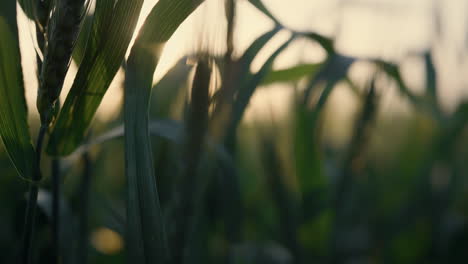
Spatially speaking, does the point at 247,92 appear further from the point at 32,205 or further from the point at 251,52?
the point at 32,205

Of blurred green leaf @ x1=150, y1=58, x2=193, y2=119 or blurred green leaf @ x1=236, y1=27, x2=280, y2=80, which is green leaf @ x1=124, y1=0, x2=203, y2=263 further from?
blurred green leaf @ x1=150, y1=58, x2=193, y2=119

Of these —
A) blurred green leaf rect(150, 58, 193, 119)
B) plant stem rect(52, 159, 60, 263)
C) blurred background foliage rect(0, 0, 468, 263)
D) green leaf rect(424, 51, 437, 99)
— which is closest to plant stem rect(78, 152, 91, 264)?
blurred background foliage rect(0, 0, 468, 263)

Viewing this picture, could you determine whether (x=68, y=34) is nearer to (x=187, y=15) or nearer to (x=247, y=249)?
(x=187, y=15)

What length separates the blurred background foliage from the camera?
46 centimetres

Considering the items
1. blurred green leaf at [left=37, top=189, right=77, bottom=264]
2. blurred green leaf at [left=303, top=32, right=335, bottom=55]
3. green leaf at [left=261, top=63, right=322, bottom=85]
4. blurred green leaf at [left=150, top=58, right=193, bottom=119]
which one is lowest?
blurred green leaf at [left=37, top=189, right=77, bottom=264]

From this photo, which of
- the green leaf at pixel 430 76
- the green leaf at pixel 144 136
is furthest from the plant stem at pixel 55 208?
the green leaf at pixel 430 76

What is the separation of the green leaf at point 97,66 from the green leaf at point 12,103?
35 mm

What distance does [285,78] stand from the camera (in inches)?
28.0

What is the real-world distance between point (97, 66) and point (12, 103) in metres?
0.09

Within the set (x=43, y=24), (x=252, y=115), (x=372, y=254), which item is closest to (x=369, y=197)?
(x=372, y=254)

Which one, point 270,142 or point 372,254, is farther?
point 372,254

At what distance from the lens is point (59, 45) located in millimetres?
332

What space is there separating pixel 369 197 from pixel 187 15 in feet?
2.96

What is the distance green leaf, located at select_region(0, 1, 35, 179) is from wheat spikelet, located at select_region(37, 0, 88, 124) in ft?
0.28
